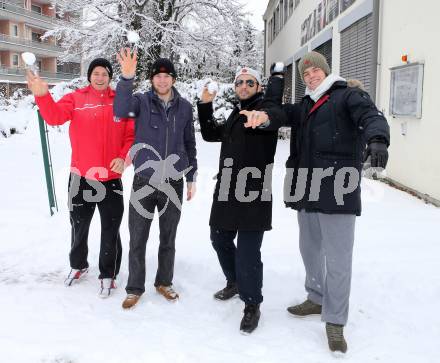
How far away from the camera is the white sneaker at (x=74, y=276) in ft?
12.6

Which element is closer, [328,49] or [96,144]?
[96,144]

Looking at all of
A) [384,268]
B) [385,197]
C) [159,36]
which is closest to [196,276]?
[384,268]

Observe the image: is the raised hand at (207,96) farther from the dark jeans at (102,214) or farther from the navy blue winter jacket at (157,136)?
the dark jeans at (102,214)

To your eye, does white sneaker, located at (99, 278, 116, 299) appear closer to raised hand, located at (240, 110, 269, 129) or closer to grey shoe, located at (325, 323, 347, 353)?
grey shoe, located at (325, 323, 347, 353)

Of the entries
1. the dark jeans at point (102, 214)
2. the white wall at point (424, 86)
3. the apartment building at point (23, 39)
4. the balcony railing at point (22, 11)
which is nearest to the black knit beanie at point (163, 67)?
the dark jeans at point (102, 214)

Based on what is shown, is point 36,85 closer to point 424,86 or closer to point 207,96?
point 207,96

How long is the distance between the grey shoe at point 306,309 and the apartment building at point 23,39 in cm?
3387

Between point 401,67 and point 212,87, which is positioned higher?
point 401,67

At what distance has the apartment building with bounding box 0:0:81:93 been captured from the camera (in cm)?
3525

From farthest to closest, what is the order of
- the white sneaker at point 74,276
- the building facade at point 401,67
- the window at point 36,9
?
the window at point 36,9, the building facade at point 401,67, the white sneaker at point 74,276

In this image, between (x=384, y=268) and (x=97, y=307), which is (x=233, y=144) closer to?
(x=97, y=307)

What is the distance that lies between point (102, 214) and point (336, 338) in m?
2.02

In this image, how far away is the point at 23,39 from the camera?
37406 mm

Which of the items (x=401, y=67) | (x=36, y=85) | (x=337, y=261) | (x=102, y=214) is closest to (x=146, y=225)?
(x=102, y=214)
